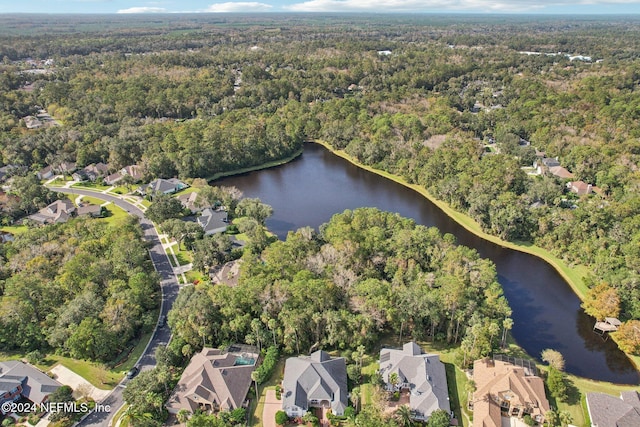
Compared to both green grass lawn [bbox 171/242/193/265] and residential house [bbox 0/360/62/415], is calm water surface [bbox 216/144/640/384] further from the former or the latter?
residential house [bbox 0/360/62/415]

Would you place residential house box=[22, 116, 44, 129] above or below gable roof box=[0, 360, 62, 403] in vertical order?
above

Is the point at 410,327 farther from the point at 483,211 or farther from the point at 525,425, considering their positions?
the point at 483,211

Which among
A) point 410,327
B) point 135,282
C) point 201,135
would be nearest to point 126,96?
point 201,135

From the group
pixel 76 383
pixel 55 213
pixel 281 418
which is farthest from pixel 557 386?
pixel 55 213

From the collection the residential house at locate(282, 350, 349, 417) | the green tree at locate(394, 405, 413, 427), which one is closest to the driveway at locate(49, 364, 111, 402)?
the residential house at locate(282, 350, 349, 417)

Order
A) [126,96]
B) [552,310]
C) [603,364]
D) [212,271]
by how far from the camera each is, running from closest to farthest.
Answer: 1. [603,364]
2. [552,310]
3. [212,271]
4. [126,96]

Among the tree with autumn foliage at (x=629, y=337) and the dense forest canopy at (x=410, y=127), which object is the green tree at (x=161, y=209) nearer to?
the dense forest canopy at (x=410, y=127)
